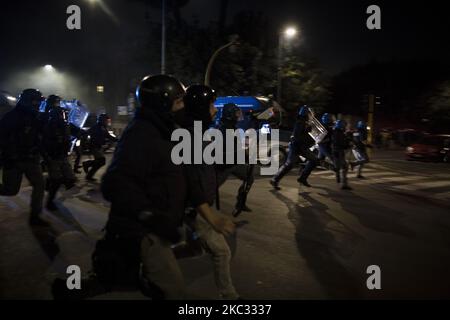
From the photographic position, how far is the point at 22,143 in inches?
216

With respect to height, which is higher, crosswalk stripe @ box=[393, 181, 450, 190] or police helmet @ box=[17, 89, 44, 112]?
police helmet @ box=[17, 89, 44, 112]

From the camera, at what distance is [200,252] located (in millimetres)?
3127

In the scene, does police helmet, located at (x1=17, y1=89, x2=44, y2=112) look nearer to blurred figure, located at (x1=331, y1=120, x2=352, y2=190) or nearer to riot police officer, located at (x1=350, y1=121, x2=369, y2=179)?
blurred figure, located at (x1=331, y1=120, x2=352, y2=190)

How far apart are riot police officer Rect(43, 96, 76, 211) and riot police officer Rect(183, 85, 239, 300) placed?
13.3 ft

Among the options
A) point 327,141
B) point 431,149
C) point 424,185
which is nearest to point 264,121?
point 327,141

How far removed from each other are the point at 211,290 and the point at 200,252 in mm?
934

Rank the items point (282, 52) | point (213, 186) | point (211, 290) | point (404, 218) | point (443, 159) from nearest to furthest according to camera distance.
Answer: point (213, 186), point (211, 290), point (404, 218), point (443, 159), point (282, 52)

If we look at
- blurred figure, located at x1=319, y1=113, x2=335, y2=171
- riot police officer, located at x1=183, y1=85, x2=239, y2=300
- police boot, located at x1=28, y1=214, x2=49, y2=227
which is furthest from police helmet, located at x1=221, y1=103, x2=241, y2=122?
blurred figure, located at x1=319, y1=113, x2=335, y2=171

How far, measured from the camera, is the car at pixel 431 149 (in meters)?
19.2

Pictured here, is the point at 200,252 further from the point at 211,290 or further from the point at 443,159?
the point at 443,159

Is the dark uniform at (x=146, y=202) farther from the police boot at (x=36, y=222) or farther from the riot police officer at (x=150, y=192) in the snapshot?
the police boot at (x=36, y=222)

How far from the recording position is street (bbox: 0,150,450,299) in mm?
4016
